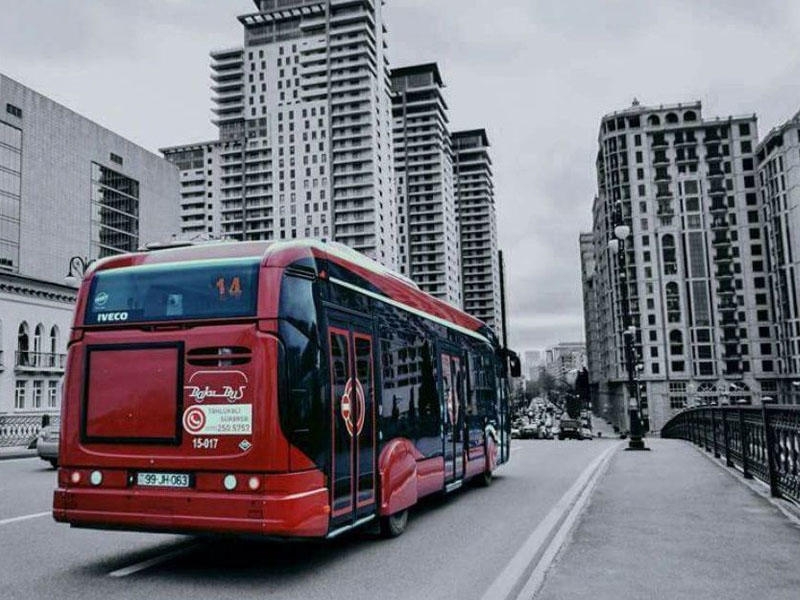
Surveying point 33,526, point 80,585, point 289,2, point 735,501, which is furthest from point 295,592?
point 289,2

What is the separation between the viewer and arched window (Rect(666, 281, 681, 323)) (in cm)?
10531

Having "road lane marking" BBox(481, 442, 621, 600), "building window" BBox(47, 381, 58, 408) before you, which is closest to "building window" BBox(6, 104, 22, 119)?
"building window" BBox(47, 381, 58, 408)

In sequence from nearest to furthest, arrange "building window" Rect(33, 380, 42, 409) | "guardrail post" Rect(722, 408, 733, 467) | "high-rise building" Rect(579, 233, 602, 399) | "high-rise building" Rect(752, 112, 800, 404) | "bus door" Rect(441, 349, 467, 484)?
"bus door" Rect(441, 349, 467, 484), "guardrail post" Rect(722, 408, 733, 467), "building window" Rect(33, 380, 42, 409), "high-rise building" Rect(752, 112, 800, 404), "high-rise building" Rect(579, 233, 602, 399)

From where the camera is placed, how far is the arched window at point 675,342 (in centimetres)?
10412

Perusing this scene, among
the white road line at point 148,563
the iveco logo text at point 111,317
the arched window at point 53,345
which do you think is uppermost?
the arched window at point 53,345

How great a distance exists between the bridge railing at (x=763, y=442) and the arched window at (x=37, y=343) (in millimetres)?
41877

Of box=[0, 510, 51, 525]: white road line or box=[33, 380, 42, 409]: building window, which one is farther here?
box=[33, 380, 42, 409]: building window

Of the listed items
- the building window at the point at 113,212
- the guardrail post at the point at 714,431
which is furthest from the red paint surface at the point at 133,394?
the building window at the point at 113,212

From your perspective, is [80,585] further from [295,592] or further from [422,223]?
[422,223]

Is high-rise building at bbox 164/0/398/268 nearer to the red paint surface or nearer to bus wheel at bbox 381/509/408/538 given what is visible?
bus wheel at bbox 381/509/408/538

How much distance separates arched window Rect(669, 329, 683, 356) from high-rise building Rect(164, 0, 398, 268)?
52074 millimetres

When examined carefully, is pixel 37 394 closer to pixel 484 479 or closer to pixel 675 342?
pixel 484 479

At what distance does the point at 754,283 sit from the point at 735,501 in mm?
107392

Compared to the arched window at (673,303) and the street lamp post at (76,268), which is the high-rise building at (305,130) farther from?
the street lamp post at (76,268)
